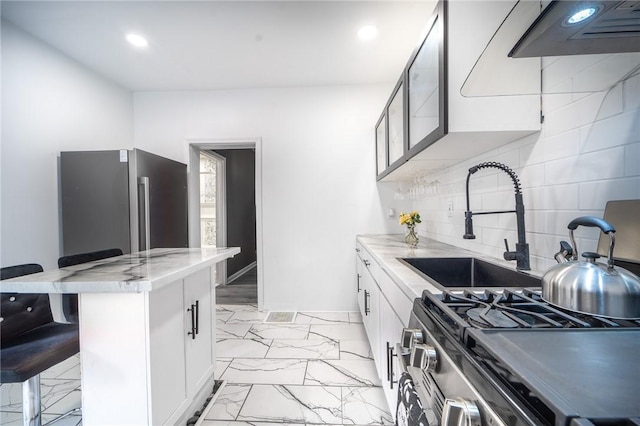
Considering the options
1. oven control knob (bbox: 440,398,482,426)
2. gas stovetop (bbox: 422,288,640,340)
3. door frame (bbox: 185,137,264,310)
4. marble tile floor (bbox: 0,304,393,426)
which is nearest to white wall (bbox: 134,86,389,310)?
door frame (bbox: 185,137,264,310)

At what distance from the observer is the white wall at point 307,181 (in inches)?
123

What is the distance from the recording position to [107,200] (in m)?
2.41

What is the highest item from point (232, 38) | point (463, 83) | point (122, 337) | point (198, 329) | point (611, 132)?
point (232, 38)

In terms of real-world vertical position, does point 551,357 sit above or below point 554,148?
below

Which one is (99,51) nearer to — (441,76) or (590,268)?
(441,76)

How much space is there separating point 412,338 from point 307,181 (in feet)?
8.32

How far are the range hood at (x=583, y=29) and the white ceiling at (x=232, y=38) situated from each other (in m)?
1.43

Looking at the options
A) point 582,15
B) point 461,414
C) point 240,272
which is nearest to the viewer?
point 461,414

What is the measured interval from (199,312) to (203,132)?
7.77ft

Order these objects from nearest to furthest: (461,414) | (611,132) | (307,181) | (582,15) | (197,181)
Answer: (461,414)
(582,15)
(611,132)
(307,181)
(197,181)

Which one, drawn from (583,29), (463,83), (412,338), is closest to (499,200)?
(463,83)

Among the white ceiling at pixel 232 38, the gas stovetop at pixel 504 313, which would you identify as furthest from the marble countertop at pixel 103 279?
the white ceiling at pixel 232 38

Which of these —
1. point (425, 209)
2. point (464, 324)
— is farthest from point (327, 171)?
point (464, 324)

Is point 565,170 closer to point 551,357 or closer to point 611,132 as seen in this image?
point 611,132
